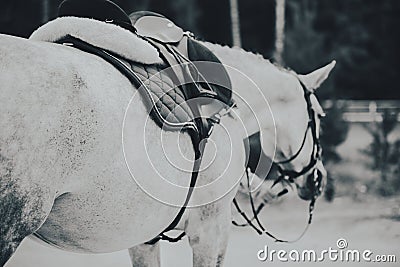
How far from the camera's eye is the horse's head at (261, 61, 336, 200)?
3652 mm

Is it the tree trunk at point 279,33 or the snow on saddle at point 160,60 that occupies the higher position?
the snow on saddle at point 160,60

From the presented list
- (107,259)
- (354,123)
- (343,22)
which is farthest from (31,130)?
(343,22)

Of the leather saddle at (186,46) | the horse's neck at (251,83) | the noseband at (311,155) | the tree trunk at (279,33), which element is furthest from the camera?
the tree trunk at (279,33)

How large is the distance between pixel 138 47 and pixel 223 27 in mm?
14000

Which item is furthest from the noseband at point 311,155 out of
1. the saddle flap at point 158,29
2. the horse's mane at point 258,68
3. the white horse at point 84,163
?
the saddle flap at point 158,29

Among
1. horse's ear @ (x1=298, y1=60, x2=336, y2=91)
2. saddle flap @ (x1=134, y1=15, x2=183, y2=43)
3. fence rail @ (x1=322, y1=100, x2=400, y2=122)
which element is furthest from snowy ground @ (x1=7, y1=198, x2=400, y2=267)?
saddle flap @ (x1=134, y1=15, x2=183, y2=43)

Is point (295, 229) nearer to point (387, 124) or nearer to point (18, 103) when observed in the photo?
point (387, 124)

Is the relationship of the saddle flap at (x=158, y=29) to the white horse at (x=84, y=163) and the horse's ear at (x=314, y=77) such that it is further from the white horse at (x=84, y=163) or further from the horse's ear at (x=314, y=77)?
the horse's ear at (x=314, y=77)

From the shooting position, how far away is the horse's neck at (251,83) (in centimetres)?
343

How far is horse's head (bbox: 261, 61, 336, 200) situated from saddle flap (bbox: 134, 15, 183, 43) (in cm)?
84

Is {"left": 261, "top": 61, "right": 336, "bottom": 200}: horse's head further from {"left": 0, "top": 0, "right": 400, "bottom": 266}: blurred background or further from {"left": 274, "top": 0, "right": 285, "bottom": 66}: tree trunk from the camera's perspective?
{"left": 274, "top": 0, "right": 285, "bottom": 66}: tree trunk

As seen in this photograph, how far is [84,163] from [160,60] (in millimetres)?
694

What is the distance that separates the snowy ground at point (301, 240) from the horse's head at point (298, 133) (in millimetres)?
670

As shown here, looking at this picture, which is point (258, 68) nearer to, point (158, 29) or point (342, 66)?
point (158, 29)
